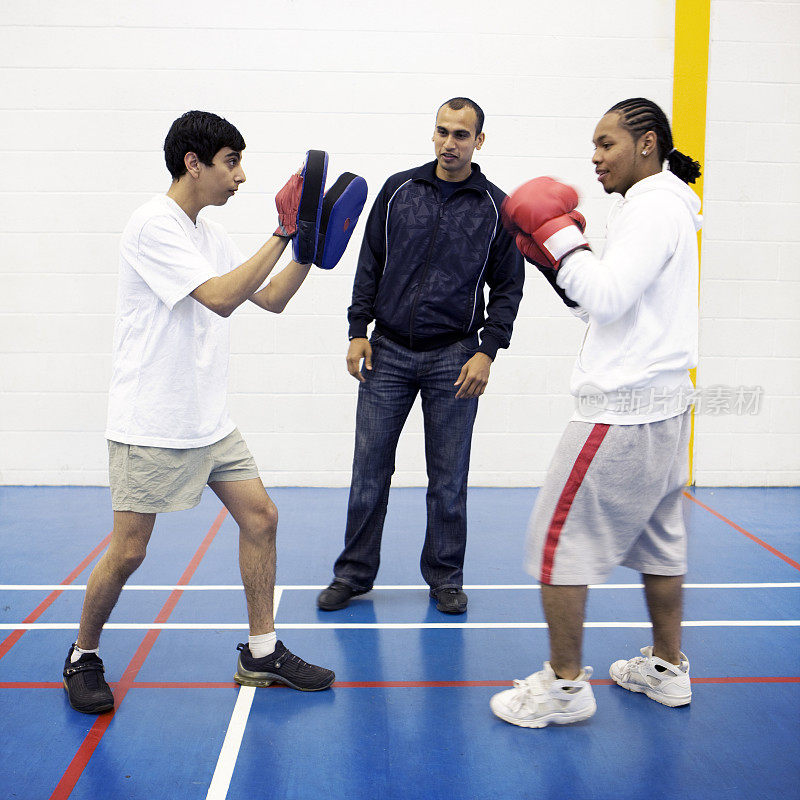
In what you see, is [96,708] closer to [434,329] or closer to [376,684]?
[376,684]

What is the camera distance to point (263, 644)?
7.68 feet

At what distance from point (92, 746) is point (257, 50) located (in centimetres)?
366

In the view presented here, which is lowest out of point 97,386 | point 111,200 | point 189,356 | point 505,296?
point 97,386

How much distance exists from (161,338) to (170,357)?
53mm

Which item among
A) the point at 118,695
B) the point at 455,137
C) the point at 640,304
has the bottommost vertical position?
the point at 118,695

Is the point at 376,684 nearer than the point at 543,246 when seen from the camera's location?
No

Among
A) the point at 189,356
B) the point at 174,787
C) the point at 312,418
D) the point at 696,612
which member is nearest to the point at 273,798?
the point at 174,787

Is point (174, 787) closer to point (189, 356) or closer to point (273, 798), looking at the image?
point (273, 798)

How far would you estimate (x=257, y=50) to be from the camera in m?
4.43

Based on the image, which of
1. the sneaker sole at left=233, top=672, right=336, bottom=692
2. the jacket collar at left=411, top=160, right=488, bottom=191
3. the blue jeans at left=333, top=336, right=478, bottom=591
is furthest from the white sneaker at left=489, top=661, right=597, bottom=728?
the jacket collar at left=411, top=160, right=488, bottom=191

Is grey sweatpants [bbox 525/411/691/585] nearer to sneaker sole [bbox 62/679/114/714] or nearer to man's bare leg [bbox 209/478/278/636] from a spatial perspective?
man's bare leg [bbox 209/478/278/636]

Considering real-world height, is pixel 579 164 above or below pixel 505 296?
above

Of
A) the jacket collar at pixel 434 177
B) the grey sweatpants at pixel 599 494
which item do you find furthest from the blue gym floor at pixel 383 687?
the jacket collar at pixel 434 177

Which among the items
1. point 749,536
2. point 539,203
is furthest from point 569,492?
point 749,536
